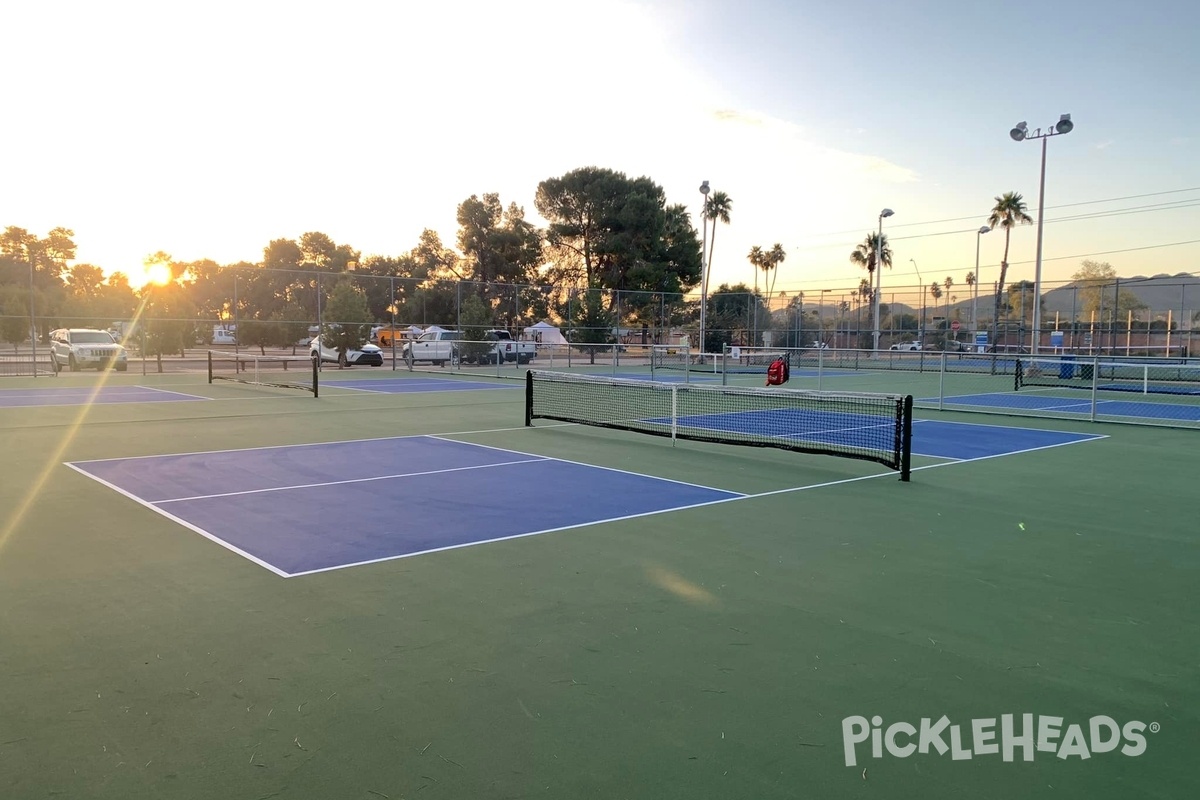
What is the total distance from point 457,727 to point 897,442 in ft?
26.6

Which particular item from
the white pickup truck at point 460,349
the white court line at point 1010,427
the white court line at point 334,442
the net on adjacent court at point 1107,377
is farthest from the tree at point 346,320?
the white court line at point 1010,427

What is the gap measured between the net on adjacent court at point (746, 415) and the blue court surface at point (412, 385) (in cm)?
304

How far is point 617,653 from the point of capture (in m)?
4.52

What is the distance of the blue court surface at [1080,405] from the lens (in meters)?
18.7

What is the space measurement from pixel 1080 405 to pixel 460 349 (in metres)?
24.6

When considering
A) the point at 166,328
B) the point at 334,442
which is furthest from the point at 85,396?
the point at 166,328

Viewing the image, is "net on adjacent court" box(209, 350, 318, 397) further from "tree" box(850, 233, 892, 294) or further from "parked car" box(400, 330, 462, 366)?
"tree" box(850, 233, 892, 294)

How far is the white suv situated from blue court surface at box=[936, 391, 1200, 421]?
91.3 ft

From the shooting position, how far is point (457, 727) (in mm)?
3660

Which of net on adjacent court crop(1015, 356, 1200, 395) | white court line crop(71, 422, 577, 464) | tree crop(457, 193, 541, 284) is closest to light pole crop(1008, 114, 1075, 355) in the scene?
net on adjacent court crop(1015, 356, 1200, 395)

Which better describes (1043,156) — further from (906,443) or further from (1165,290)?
(906,443)

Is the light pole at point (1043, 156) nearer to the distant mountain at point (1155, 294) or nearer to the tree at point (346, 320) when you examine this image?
the distant mountain at point (1155, 294)

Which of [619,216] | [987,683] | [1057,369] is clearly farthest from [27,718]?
[619,216]

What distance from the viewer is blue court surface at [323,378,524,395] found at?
24.4 m
